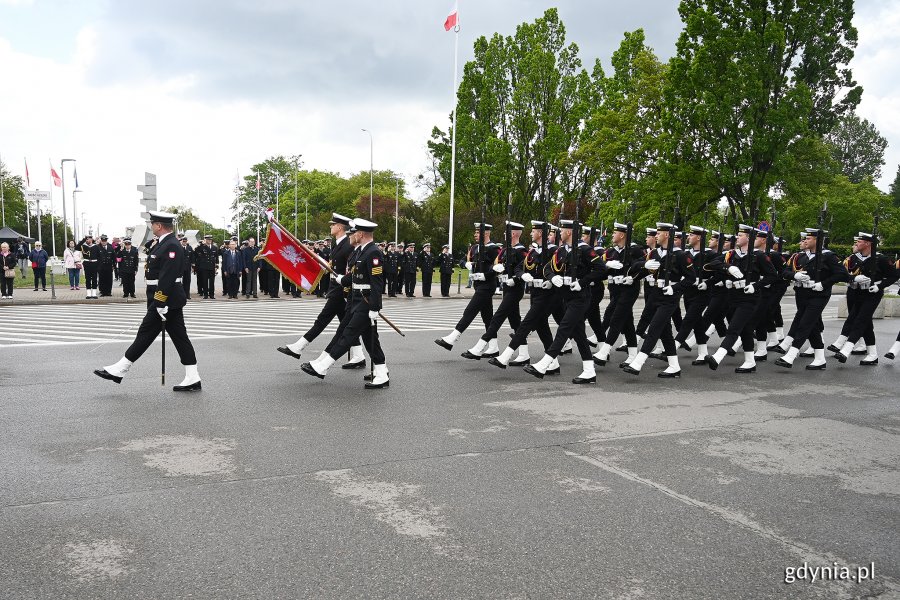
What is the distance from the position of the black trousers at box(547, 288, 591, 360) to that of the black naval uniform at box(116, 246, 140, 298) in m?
17.1

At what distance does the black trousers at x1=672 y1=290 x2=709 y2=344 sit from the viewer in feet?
35.8

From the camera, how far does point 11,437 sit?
590 cm

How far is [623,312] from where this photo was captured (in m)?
10.4

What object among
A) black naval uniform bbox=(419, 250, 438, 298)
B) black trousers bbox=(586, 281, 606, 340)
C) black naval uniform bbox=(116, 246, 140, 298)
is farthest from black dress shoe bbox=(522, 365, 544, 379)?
black naval uniform bbox=(419, 250, 438, 298)

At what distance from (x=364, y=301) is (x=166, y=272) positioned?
7.29 ft

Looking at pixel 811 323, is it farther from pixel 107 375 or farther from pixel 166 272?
pixel 107 375

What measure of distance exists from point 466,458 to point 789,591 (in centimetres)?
256

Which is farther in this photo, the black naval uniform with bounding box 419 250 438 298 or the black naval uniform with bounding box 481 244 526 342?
the black naval uniform with bounding box 419 250 438 298

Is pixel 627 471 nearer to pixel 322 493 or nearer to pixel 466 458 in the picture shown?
pixel 466 458

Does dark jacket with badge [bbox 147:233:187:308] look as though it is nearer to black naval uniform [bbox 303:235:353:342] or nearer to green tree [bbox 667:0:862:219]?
black naval uniform [bbox 303:235:353:342]

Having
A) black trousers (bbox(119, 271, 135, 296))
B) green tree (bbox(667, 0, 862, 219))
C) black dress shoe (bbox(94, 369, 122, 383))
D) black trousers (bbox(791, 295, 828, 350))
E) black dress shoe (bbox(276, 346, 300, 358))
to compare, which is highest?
green tree (bbox(667, 0, 862, 219))

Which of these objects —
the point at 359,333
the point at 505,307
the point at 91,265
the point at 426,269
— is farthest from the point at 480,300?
the point at 426,269

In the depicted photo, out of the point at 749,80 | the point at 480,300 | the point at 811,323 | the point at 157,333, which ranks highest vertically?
the point at 749,80

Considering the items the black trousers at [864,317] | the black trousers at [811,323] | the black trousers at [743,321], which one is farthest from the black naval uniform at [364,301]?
the black trousers at [864,317]
